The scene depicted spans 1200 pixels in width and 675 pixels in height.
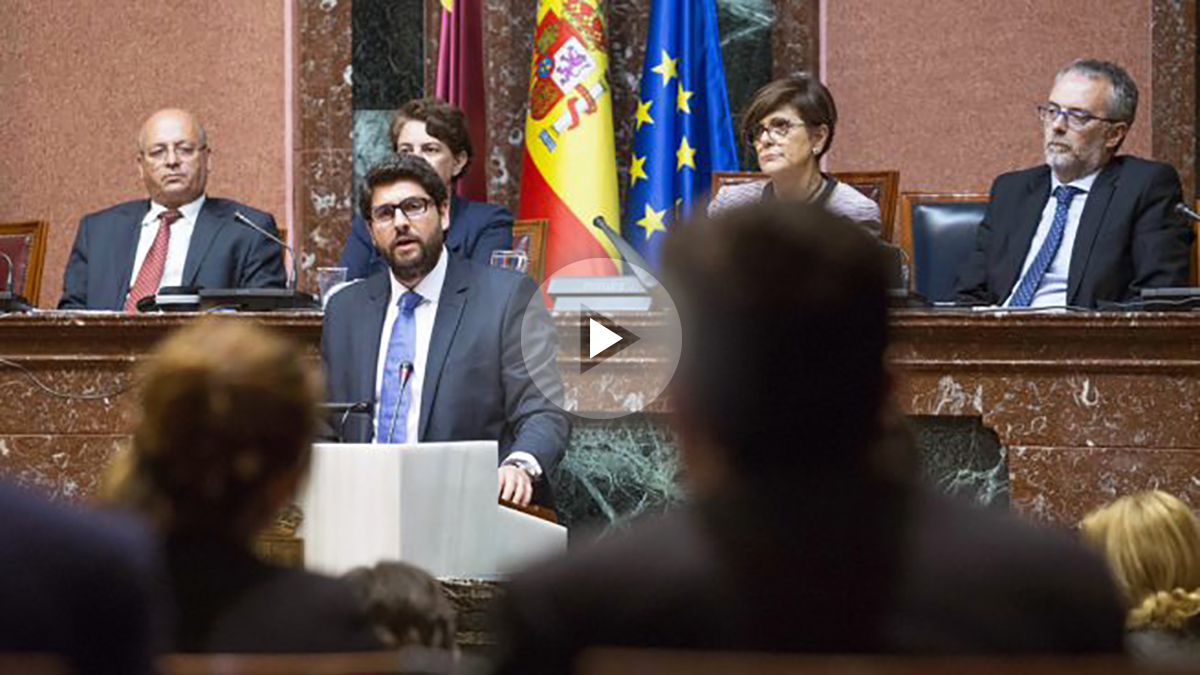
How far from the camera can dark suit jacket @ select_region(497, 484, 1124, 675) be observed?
1.50m

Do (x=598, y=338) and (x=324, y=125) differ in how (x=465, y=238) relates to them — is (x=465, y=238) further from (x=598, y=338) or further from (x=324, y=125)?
(x=324, y=125)

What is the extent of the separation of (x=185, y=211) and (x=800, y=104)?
1.94 m

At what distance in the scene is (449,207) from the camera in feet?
19.7

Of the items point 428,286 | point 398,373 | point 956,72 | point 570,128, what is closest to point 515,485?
point 398,373

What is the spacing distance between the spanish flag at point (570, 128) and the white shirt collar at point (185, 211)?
4.15 feet

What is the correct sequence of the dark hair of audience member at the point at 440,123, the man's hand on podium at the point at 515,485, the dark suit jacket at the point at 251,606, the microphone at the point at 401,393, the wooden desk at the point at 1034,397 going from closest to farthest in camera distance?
the dark suit jacket at the point at 251,606 < the man's hand on podium at the point at 515,485 < the microphone at the point at 401,393 < the wooden desk at the point at 1034,397 < the dark hair of audience member at the point at 440,123

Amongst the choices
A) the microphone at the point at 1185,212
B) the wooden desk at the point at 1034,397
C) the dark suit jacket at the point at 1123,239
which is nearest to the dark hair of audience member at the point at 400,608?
the wooden desk at the point at 1034,397

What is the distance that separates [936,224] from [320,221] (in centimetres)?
245

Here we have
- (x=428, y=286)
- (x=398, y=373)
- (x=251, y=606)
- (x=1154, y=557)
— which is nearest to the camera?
(x=251, y=606)

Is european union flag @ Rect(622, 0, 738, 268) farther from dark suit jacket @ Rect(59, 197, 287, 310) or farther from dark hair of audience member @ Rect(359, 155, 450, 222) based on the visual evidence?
dark hair of audience member @ Rect(359, 155, 450, 222)

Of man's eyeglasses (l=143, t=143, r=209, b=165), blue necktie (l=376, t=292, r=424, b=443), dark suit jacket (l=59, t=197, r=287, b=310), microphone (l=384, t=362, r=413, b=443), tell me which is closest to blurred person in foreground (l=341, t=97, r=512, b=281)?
dark suit jacket (l=59, t=197, r=287, b=310)

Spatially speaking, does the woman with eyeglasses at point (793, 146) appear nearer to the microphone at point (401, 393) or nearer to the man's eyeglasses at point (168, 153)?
the microphone at point (401, 393)
